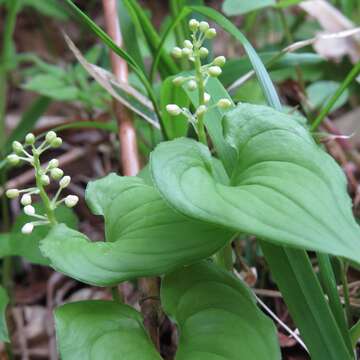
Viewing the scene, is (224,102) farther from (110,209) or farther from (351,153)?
(351,153)

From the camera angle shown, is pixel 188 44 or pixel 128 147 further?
pixel 128 147

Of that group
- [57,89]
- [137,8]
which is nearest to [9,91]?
[57,89]

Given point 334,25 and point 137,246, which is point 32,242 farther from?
point 334,25

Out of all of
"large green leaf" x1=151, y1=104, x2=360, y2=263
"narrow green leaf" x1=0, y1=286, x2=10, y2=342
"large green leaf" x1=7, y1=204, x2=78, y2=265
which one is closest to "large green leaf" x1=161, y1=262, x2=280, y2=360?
"large green leaf" x1=151, y1=104, x2=360, y2=263

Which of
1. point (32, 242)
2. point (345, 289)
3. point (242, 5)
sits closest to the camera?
point (345, 289)

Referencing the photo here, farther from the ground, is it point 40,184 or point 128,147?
point 40,184

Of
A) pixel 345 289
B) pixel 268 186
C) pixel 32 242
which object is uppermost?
pixel 268 186

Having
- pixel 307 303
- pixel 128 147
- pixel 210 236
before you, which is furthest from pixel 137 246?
pixel 128 147
